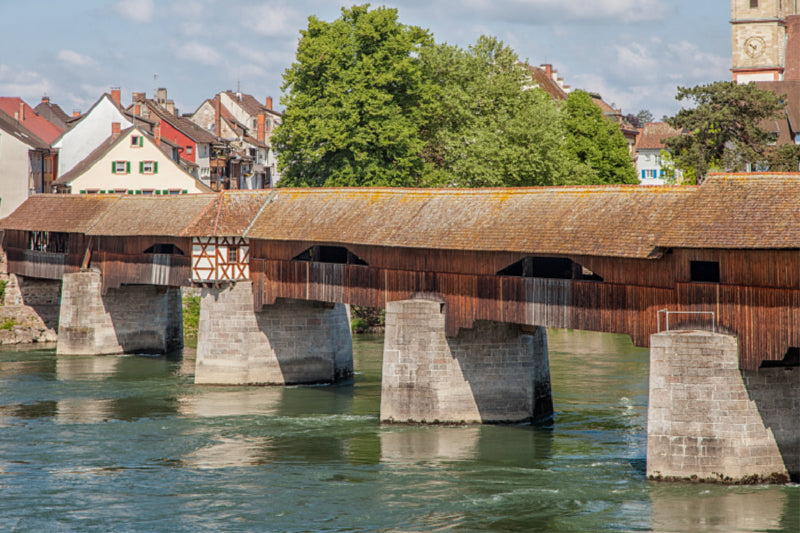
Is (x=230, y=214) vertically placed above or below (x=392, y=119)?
below

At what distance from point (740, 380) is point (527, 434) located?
6867mm

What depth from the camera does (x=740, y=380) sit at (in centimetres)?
2066

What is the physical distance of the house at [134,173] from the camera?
54062 millimetres

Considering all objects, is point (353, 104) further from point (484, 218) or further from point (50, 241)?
point (484, 218)

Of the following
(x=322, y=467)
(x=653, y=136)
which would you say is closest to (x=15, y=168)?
(x=322, y=467)

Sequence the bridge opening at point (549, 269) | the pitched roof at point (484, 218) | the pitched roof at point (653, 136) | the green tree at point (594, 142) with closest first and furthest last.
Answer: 1. the pitched roof at point (484, 218)
2. the bridge opening at point (549, 269)
3. the green tree at point (594, 142)
4. the pitched roof at point (653, 136)

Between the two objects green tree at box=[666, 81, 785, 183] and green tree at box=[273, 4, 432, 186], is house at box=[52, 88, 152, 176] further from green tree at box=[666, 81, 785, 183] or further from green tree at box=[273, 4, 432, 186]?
green tree at box=[666, 81, 785, 183]

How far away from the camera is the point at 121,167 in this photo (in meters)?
54.2

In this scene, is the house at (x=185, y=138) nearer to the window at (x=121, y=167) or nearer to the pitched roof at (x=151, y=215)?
the window at (x=121, y=167)

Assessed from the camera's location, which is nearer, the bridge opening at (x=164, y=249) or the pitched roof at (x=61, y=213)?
the bridge opening at (x=164, y=249)

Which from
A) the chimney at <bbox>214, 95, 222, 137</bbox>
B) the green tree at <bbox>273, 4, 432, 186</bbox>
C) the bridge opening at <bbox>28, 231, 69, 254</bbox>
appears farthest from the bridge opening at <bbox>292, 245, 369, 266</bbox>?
the chimney at <bbox>214, 95, 222, 137</bbox>

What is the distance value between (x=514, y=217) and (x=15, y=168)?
35467 millimetres

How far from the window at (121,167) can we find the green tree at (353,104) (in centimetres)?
1228

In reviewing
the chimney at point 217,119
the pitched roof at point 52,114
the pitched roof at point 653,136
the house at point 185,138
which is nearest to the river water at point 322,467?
the house at point 185,138
